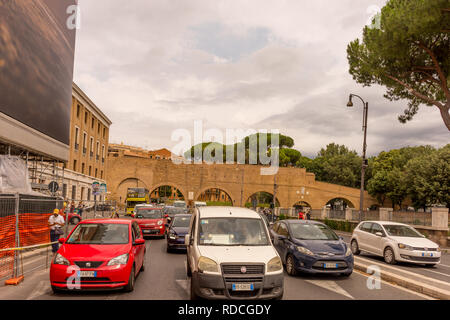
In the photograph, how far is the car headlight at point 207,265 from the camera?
6785mm

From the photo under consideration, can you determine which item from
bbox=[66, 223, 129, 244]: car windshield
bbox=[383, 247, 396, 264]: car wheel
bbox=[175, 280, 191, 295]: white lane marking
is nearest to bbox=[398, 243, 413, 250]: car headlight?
bbox=[383, 247, 396, 264]: car wheel

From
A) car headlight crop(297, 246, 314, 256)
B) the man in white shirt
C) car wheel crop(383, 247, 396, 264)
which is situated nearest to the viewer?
car headlight crop(297, 246, 314, 256)

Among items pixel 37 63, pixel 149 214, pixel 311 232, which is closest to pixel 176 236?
pixel 311 232

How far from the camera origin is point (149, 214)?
2089 cm

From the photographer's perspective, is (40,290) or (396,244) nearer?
(40,290)

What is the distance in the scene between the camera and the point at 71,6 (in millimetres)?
24125

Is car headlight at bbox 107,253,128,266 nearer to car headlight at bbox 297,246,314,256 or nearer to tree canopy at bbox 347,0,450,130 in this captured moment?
car headlight at bbox 297,246,314,256

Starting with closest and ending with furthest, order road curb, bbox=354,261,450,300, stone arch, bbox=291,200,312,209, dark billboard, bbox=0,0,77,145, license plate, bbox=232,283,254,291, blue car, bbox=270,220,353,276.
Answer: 1. license plate, bbox=232,283,254,291
2. road curb, bbox=354,261,450,300
3. blue car, bbox=270,220,353,276
4. dark billboard, bbox=0,0,77,145
5. stone arch, bbox=291,200,312,209

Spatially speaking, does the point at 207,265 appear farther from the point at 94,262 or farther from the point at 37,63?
the point at 37,63

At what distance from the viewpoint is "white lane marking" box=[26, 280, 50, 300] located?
7.59 m

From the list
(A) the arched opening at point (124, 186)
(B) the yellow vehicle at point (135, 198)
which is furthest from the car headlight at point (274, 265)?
(A) the arched opening at point (124, 186)

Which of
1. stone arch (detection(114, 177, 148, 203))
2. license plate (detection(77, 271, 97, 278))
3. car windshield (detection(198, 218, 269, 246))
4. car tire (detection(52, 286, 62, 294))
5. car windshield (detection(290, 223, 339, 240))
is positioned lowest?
car tire (detection(52, 286, 62, 294))

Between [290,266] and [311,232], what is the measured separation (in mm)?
1452
